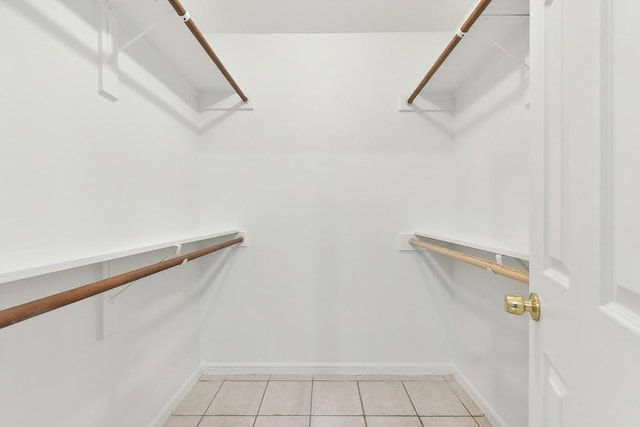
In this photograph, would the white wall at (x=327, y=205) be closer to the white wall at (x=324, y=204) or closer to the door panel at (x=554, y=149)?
the white wall at (x=324, y=204)

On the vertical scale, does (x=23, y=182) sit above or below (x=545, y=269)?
above

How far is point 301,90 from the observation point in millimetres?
1931

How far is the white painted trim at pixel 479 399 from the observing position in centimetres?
143

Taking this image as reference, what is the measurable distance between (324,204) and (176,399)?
1.35 meters

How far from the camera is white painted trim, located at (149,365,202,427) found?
4.71 ft

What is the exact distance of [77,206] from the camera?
972mm

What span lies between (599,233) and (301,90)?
1794 millimetres

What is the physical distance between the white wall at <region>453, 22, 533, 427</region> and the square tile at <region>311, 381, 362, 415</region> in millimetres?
664

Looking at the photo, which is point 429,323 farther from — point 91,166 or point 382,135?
point 91,166

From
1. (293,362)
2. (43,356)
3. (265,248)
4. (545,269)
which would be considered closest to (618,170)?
(545,269)

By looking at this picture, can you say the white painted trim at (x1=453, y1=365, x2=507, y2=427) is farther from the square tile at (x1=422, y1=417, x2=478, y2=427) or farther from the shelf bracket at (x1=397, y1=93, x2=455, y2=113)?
the shelf bracket at (x1=397, y1=93, x2=455, y2=113)

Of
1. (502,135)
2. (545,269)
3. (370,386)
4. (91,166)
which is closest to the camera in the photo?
(545,269)

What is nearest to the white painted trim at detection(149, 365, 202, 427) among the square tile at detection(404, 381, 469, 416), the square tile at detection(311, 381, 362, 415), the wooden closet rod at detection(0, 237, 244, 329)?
the square tile at detection(311, 381, 362, 415)

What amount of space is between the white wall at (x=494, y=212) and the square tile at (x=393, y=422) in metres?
0.40
